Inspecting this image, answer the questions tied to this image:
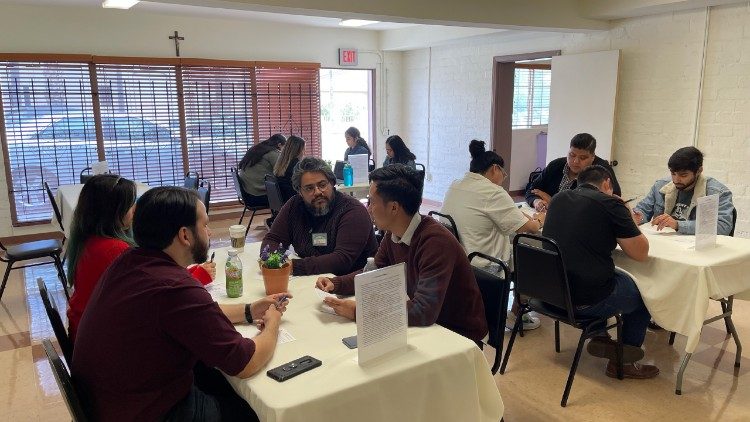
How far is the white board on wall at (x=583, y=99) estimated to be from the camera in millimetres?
5035

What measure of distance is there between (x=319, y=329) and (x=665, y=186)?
8.37ft

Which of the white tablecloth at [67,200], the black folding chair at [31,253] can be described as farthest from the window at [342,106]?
the black folding chair at [31,253]

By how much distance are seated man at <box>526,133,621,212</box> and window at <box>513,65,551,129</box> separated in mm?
4688

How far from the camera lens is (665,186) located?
327 centimetres

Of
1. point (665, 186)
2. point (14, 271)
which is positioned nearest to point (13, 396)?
point (14, 271)

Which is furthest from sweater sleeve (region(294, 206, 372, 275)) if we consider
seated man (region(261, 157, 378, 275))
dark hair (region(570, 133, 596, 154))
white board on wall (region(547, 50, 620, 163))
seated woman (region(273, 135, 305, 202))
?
white board on wall (region(547, 50, 620, 163))

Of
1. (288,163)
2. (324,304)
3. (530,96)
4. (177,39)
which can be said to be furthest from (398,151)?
(324,304)

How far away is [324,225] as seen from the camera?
2.56m

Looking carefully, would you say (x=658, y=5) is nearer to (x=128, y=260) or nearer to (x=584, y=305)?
(x=584, y=305)

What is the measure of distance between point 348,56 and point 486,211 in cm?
502

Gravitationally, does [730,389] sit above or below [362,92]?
below

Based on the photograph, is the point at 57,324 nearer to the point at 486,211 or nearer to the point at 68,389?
the point at 68,389

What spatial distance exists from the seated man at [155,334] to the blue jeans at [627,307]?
1792mm

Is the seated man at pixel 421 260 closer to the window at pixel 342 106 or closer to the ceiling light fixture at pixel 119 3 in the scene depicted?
the ceiling light fixture at pixel 119 3
